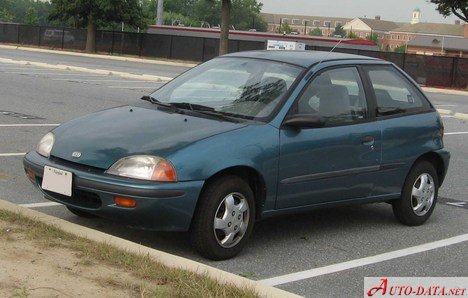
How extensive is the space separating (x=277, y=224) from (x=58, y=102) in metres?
9.91

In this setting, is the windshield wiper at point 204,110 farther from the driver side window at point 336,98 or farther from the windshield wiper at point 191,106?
the driver side window at point 336,98

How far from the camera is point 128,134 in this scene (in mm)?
5258

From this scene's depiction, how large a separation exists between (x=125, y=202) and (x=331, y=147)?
1.81m

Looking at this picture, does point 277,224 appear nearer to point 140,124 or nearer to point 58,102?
point 140,124

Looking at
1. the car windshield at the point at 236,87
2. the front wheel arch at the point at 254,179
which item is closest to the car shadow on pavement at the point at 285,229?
the front wheel arch at the point at 254,179

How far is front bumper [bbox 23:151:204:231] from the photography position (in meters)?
4.84

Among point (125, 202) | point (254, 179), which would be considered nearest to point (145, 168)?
point (125, 202)

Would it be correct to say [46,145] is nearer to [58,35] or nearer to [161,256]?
[161,256]

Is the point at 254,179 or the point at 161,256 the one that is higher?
the point at 254,179

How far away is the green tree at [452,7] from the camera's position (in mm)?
37375

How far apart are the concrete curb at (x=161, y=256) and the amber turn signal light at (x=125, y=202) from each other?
262mm

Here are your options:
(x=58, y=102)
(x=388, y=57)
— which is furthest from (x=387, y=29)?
(x=58, y=102)

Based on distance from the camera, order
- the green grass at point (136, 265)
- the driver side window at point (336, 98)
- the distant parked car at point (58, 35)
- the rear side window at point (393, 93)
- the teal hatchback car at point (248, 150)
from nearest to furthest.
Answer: the green grass at point (136, 265)
the teal hatchback car at point (248, 150)
the driver side window at point (336, 98)
the rear side window at point (393, 93)
the distant parked car at point (58, 35)

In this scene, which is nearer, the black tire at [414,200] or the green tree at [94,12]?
the black tire at [414,200]
